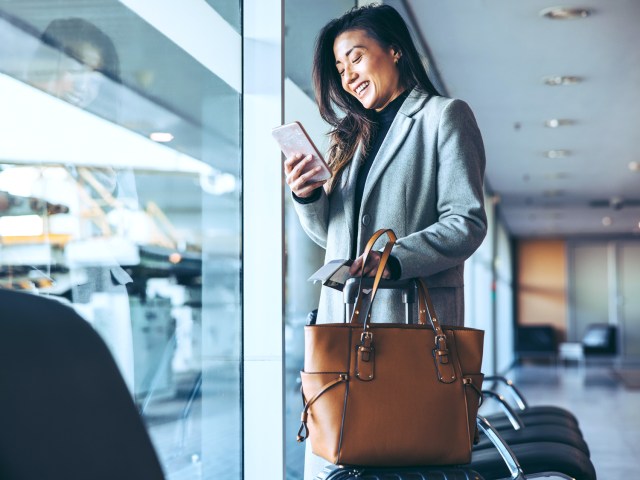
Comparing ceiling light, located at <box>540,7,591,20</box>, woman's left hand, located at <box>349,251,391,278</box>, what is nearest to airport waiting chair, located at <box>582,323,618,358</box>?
ceiling light, located at <box>540,7,591,20</box>

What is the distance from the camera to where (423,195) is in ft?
6.22

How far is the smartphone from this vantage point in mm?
1790

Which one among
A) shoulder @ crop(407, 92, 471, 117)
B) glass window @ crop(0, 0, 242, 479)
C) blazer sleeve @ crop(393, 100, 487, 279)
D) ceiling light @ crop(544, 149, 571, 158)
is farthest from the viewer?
ceiling light @ crop(544, 149, 571, 158)

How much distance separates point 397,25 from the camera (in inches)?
80.7

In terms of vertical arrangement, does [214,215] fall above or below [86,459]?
above

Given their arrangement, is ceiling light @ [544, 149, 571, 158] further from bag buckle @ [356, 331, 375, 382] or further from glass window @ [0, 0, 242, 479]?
bag buckle @ [356, 331, 375, 382]

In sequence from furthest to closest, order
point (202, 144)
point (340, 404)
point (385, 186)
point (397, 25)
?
point (202, 144) → point (397, 25) → point (385, 186) → point (340, 404)

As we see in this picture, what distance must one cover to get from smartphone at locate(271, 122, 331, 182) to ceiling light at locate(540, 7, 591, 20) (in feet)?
13.7


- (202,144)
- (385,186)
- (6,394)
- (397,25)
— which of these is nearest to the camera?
(6,394)

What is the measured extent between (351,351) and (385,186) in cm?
47

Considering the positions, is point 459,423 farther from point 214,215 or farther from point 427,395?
point 214,215

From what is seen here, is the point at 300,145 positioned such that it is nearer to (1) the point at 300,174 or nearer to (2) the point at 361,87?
(1) the point at 300,174

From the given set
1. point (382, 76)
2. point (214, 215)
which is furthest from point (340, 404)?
point (214, 215)

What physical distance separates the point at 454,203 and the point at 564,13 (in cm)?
418
